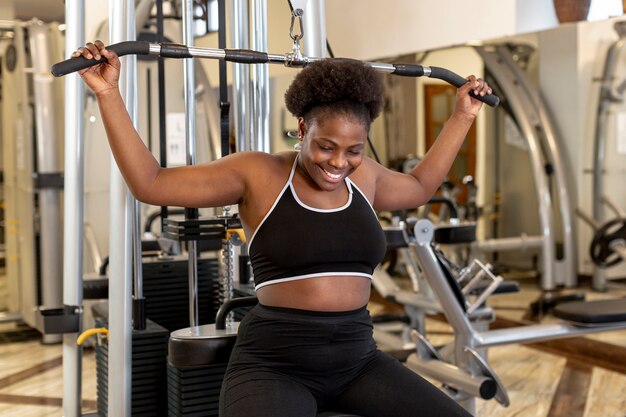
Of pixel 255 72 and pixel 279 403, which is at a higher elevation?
pixel 255 72

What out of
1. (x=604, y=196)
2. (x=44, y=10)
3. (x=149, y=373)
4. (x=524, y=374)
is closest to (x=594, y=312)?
(x=524, y=374)

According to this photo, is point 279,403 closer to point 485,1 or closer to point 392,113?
point 485,1

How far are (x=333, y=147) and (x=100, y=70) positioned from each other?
1.65 ft

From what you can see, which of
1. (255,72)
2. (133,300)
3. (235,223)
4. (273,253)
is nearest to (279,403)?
(273,253)

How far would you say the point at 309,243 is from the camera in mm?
1719

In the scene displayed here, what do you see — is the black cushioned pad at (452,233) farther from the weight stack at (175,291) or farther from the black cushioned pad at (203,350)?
Result: the black cushioned pad at (203,350)

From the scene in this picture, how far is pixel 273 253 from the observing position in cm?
173

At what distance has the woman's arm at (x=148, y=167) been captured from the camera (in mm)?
1646

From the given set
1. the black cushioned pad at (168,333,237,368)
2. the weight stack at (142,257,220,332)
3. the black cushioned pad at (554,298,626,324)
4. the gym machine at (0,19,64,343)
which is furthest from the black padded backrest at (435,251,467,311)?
the gym machine at (0,19,64,343)

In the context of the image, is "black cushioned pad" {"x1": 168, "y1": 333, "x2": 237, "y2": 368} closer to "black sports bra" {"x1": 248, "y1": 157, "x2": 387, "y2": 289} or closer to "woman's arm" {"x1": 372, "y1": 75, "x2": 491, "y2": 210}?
"black sports bra" {"x1": 248, "y1": 157, "x2": 387, "y2": 289}

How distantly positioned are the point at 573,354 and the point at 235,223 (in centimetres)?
274

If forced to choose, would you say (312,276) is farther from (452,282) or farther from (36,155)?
(36,155)

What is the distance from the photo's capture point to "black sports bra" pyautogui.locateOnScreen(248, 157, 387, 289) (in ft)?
5.65

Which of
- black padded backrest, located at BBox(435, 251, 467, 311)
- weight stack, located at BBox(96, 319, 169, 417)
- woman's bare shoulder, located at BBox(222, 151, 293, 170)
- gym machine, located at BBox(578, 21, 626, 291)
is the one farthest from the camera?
gym machine, located at BBox(578, 21, 626, 291)
